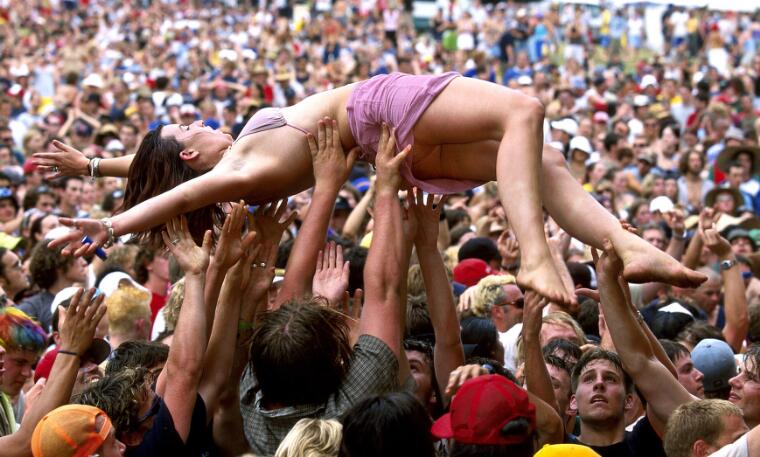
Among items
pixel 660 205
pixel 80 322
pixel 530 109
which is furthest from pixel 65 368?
pixel 660 205

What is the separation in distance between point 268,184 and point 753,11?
2702 centimetres

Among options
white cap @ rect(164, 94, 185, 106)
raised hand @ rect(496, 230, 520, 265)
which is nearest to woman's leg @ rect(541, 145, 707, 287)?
raised hand @ rect(496, 230, 520, 265)

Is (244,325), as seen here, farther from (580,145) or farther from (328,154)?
(580,145)

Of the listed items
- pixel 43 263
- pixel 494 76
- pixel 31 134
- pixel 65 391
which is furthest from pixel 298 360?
pixel 494 76

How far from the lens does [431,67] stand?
22.5 m

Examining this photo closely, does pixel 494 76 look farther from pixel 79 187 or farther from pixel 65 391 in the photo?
pixel 65 391

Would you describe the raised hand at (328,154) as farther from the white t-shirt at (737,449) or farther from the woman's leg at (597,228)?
the white t-shirt at (737,449)

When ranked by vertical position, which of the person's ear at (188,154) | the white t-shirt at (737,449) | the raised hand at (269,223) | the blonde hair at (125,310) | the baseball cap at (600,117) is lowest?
the baseball cap at (600,117)

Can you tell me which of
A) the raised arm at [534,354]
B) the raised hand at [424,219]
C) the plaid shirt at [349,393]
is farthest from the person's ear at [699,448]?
the raised hand at [424,219]

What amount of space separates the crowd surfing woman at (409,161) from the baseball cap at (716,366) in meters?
1.23

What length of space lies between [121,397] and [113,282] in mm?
2847

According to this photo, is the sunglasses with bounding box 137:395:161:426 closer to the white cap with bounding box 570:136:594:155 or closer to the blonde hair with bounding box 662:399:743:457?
the blonde hair with bounding box 662:399:743:457

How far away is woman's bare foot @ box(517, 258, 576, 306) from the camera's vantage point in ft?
13.1

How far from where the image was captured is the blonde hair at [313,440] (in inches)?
135
